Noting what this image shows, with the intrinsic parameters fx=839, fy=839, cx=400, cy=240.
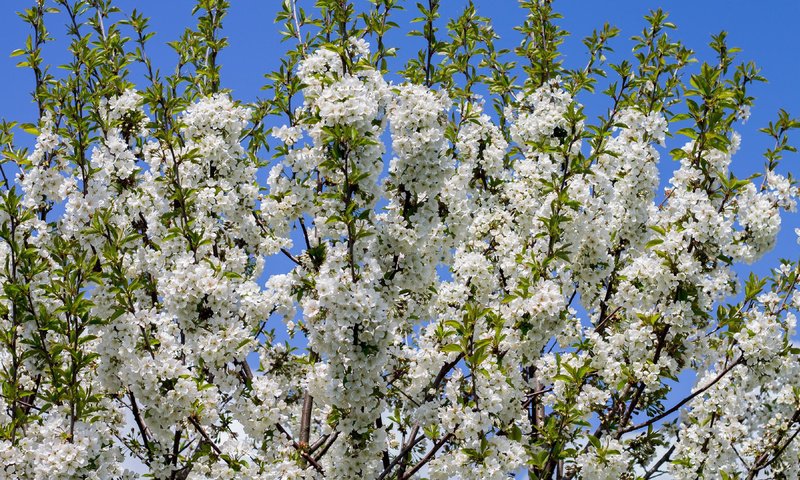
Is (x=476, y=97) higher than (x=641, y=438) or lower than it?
higher

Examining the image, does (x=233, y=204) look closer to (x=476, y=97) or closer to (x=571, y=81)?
(x=476, y=97)

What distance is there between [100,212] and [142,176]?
917 mm

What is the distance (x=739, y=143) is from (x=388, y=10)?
3.85 m

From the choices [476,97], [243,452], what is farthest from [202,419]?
[476,97]

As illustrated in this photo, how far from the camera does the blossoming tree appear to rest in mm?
7160

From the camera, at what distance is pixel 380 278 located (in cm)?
722

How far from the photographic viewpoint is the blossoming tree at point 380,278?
716 centimetres

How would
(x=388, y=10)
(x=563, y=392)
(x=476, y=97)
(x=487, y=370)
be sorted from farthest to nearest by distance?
Answer: (x=476, y=97), (x=388, y=10), (x=563, y=392), (x=487, y=370)

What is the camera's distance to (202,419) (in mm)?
7434

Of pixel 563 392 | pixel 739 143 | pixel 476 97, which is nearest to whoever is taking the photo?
pixel 563 392

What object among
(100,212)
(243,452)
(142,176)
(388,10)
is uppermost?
(388,10)

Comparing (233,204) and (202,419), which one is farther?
(233,204)

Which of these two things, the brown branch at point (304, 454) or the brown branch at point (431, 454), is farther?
the brown branch at point (304, 454)

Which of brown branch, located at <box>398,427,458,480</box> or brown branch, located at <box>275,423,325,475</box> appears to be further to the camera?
brown branch, located at <box>275,423,325,475</box>
